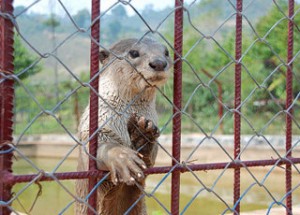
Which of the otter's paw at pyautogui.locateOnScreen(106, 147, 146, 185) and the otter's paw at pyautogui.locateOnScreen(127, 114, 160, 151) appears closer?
the otter's paw at pyautogui.locateOnScreen(106, 147, 146, 185)

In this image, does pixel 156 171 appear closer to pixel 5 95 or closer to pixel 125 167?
pixel 125 167

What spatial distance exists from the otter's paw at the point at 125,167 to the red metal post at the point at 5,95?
38 cm

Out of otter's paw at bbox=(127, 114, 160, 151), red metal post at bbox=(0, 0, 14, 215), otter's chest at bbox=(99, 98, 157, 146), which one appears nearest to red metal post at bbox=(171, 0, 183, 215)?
otter's paw at bbox=(127, 114, 160, 151)

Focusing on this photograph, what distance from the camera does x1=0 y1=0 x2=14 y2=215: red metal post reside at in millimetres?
1494

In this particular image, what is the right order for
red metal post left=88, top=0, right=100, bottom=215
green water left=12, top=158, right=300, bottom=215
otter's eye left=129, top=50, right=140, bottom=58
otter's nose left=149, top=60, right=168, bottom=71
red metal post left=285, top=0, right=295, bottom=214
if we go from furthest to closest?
1. green water left=12, top=158, right=300, bottom=215
2. otter's eye left=129, top=50, right=140, bottom=58
3. red metal post left=285, top=0, right=295, bottom=214
4. otter's nose left=149, top=60, right=168, bottom=71
5. red metal post left=88, top=0, right=100, bottom=215

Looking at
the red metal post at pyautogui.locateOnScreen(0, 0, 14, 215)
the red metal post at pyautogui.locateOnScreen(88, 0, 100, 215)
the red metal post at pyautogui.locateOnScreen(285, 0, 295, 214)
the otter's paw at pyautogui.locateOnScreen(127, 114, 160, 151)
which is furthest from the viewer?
the red metal post at pyautogui.locateOnScreen(285, 0, 295, 214)

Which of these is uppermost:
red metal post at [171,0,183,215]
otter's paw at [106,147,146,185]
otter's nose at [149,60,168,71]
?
otter's nose at [149,60,168,71]

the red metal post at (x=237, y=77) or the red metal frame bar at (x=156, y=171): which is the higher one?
the red metal post at (x=237, y=77)

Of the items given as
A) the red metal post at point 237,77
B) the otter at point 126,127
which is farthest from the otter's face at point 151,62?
the red metal post at point 237,77

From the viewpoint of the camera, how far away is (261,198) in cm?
768

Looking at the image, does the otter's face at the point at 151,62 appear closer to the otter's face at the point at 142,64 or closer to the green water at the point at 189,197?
the otter's face at the point at 142,64

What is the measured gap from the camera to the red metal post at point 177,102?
6.26 feet

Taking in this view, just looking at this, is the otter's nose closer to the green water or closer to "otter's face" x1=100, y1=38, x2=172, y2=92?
"otter's face" x1=100, y1=38, x2=172, y2=92

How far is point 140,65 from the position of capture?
7.75 ft
